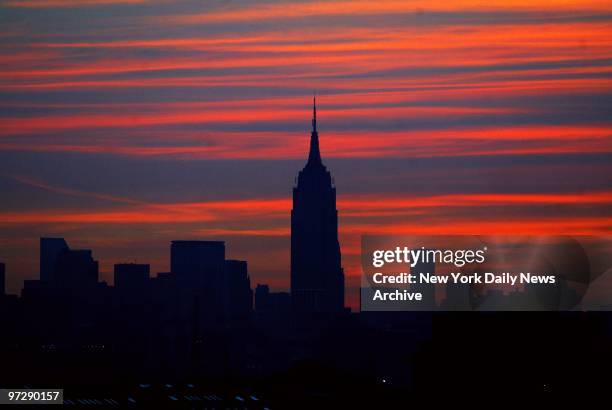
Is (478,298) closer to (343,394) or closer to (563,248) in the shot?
(563,248)

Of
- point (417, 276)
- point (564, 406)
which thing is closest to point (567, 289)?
point (417, 276)

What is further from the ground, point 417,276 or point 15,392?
point 417,276

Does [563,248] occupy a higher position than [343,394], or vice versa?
[563,248]

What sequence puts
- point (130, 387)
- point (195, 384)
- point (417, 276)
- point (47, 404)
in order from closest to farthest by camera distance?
point (47, 404), point (130, 387), point (195, 384), point (417, 276)

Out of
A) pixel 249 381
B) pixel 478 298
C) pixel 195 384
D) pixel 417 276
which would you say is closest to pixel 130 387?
pixel 195 384

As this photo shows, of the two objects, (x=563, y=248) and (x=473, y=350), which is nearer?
(x=473, y=350)

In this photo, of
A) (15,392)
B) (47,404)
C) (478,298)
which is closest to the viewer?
(47,404)

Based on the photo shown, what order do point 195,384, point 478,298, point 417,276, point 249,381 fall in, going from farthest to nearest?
point 417,276
point 478,298
point 249,381
point 195,384

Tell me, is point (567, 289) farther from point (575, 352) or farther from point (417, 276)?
point (575, 352)

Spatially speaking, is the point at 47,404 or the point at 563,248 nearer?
the point at 47,404
